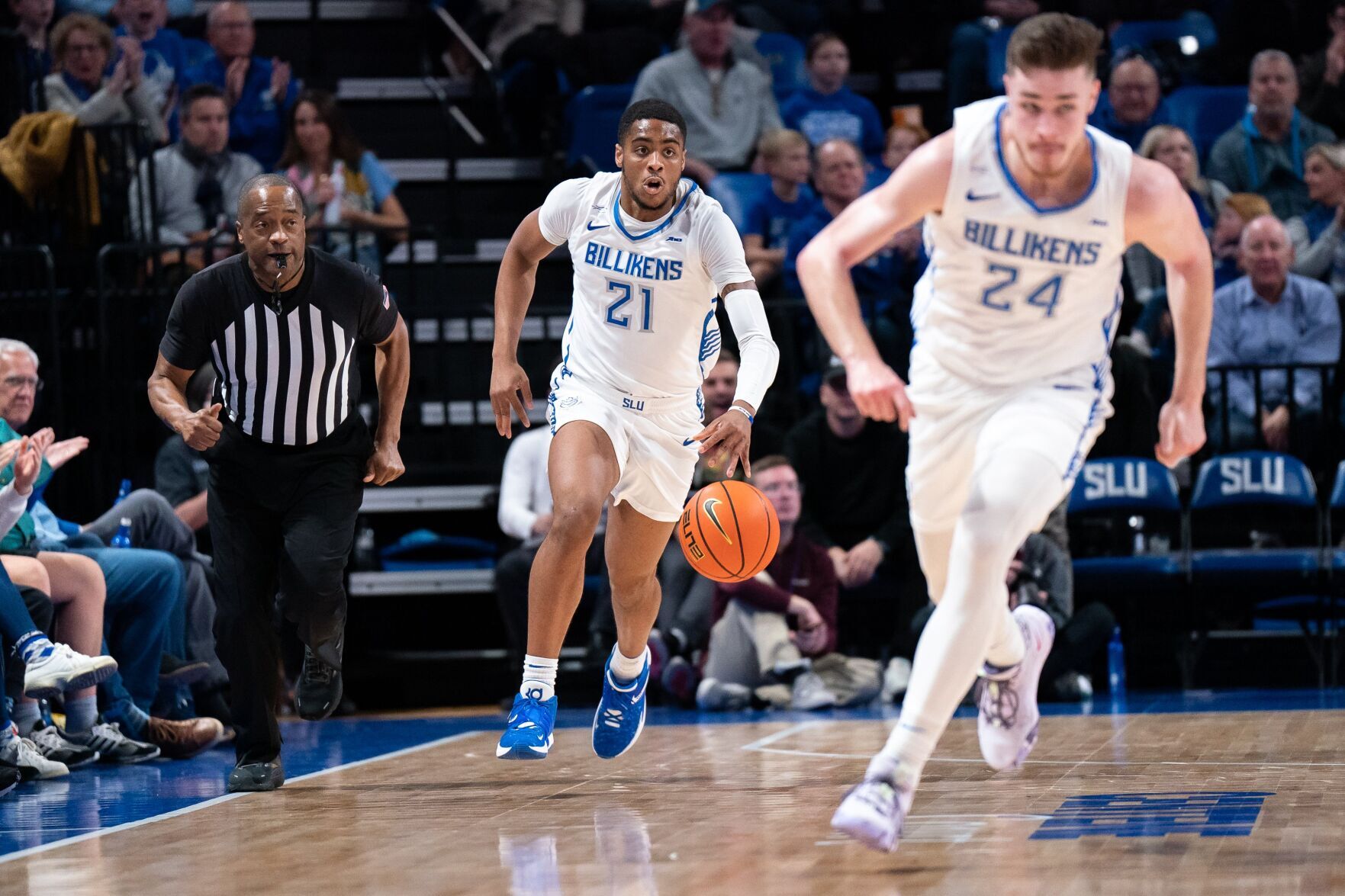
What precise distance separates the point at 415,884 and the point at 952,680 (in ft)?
4.35

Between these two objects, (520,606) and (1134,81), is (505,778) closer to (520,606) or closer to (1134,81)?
(520,606)

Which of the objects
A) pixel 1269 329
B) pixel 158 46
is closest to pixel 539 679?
pixel 1269 329

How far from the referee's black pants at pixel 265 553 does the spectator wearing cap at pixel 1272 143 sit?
23.5ft

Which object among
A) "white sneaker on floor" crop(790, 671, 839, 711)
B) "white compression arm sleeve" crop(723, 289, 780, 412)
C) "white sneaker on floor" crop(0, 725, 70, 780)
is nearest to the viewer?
"white compression arm sleeve" crop(723, 289, 780, 412)

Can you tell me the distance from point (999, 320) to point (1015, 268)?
15 centimetres

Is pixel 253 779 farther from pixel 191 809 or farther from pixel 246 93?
pixel 246 93

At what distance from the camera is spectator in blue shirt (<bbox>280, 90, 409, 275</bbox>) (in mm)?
10859

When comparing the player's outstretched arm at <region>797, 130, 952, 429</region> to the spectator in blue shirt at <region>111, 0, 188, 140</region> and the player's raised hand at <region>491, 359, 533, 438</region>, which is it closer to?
the player's raised hand at <region>491, 359, 533, 438</region>

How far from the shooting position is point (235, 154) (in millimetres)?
11016

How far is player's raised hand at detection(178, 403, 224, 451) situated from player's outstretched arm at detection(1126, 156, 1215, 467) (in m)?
2.91

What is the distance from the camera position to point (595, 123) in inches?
471

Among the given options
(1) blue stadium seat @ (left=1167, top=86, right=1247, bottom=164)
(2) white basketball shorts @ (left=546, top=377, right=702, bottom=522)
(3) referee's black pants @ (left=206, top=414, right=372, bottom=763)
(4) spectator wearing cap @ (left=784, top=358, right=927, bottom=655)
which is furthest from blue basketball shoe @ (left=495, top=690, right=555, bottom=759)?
(1) blue stadium seat @ (left=1167, top=86, right=1247, bottom=164)

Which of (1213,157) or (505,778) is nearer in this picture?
(505,778)

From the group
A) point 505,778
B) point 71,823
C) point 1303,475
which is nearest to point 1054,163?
point 505,778
